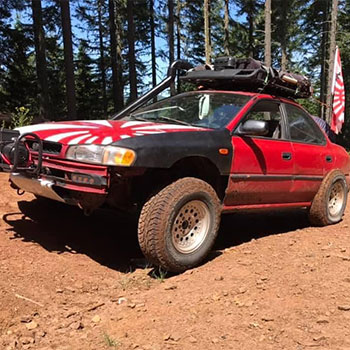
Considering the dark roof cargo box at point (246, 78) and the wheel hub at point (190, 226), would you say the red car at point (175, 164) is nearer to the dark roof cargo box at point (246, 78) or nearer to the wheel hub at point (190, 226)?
the wheel hub at point (190, 226)

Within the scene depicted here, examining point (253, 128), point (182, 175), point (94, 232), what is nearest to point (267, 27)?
point (253, 128)

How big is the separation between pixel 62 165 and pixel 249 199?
7.34 feet

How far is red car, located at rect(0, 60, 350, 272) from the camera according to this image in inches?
148

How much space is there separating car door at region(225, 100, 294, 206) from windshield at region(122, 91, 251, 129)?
0.66ft

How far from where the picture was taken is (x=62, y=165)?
154 inches

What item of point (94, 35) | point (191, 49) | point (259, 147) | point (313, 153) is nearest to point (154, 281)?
point (259, 147)

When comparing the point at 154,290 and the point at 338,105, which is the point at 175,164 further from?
the point at 338,105

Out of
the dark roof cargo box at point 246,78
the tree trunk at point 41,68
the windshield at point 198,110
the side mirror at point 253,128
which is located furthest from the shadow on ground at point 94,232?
the tree trunk at point 41,68

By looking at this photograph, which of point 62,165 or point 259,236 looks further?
point 259,236

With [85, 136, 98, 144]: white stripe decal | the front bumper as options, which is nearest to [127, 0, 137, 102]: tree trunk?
the front bumper

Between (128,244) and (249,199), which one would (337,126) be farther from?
(128,244)

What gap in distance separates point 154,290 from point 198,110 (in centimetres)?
225

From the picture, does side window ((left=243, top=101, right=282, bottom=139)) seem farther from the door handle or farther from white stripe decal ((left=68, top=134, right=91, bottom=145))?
white stripe decal ((left=68, top=134, right=91, bottom=145))

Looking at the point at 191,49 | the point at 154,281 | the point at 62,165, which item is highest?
the point at 191,49
